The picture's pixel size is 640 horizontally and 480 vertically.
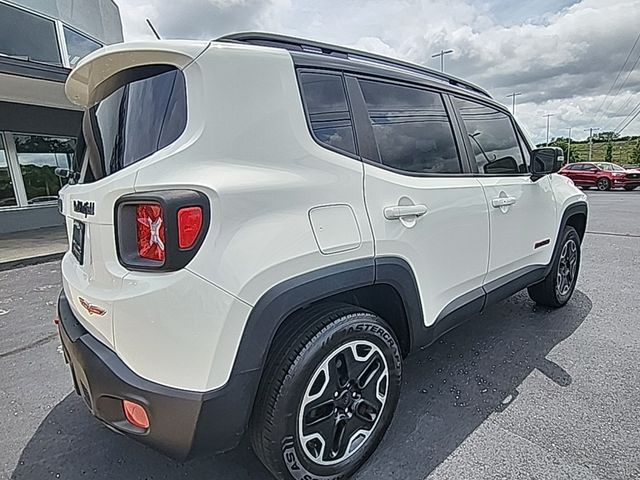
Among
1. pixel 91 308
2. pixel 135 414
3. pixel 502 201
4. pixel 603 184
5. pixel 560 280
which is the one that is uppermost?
pixel 502 201

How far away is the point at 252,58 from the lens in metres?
1.70

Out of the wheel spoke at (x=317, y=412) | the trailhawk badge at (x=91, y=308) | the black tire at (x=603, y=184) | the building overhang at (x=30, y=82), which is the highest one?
the building overhang at (x=30, y=82)

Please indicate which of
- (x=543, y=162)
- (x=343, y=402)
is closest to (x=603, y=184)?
(x=543, y=162)

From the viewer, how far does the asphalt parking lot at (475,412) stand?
2066 millimetres

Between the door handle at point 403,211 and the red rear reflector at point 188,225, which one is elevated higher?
the red rear reflector at point 188,225

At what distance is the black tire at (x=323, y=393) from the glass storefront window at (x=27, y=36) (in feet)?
31.8

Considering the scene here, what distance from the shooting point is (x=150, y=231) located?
4.90ft

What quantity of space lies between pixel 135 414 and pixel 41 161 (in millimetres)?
11124

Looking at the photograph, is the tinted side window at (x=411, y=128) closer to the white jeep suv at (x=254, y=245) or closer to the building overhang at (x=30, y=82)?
the white jeep suv at (x=254, y=245)

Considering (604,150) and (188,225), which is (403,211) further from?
(604,150)

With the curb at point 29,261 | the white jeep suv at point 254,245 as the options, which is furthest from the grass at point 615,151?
the white jeep suv at point 254,245

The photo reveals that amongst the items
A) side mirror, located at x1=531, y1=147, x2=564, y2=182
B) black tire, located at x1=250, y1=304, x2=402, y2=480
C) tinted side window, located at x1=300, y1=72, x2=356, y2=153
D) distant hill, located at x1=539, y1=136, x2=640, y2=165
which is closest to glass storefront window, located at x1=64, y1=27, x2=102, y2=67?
tinted side window, located at x1=300, y1=72, x2=356, y2=153

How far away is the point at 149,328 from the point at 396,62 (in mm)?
1994

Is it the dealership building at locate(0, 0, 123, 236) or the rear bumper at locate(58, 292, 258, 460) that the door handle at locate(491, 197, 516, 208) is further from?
the dealership building at locate(0, 0, 123, 236)
